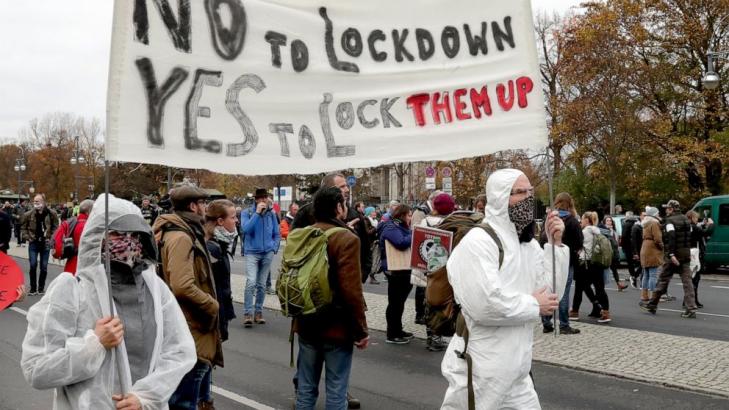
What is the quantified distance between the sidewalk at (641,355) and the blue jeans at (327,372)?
390 cm

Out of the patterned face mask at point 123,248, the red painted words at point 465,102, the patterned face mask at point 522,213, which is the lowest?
the patterned face mask at point 123,248

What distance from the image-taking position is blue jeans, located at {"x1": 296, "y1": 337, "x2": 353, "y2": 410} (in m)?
4.69

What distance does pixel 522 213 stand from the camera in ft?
12.0

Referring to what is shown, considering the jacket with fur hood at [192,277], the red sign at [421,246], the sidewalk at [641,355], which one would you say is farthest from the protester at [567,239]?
the jacket with fur hood at [192,277]

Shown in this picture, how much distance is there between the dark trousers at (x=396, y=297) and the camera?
9.14 metres

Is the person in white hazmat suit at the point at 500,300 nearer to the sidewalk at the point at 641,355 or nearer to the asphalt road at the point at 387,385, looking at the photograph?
the asphalt road at the point at 387,385

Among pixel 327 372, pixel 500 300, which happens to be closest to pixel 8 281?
pixel 327 372

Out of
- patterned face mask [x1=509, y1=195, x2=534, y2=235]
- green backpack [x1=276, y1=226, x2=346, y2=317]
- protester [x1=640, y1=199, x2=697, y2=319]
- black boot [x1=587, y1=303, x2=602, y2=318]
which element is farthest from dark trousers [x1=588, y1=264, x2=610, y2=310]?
patterned face mask [x1=509, y1=195, x2=534, y2=235]

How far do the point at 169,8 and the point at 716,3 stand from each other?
108 ft

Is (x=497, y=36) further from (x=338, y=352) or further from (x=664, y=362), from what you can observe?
(x=664, y=362)

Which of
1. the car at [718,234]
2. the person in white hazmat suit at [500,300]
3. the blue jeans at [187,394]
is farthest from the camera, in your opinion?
the car at [718,234]

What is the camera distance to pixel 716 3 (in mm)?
30969

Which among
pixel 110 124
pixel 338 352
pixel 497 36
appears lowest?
pixel 338 352

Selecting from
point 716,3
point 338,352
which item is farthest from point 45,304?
point 716,3
